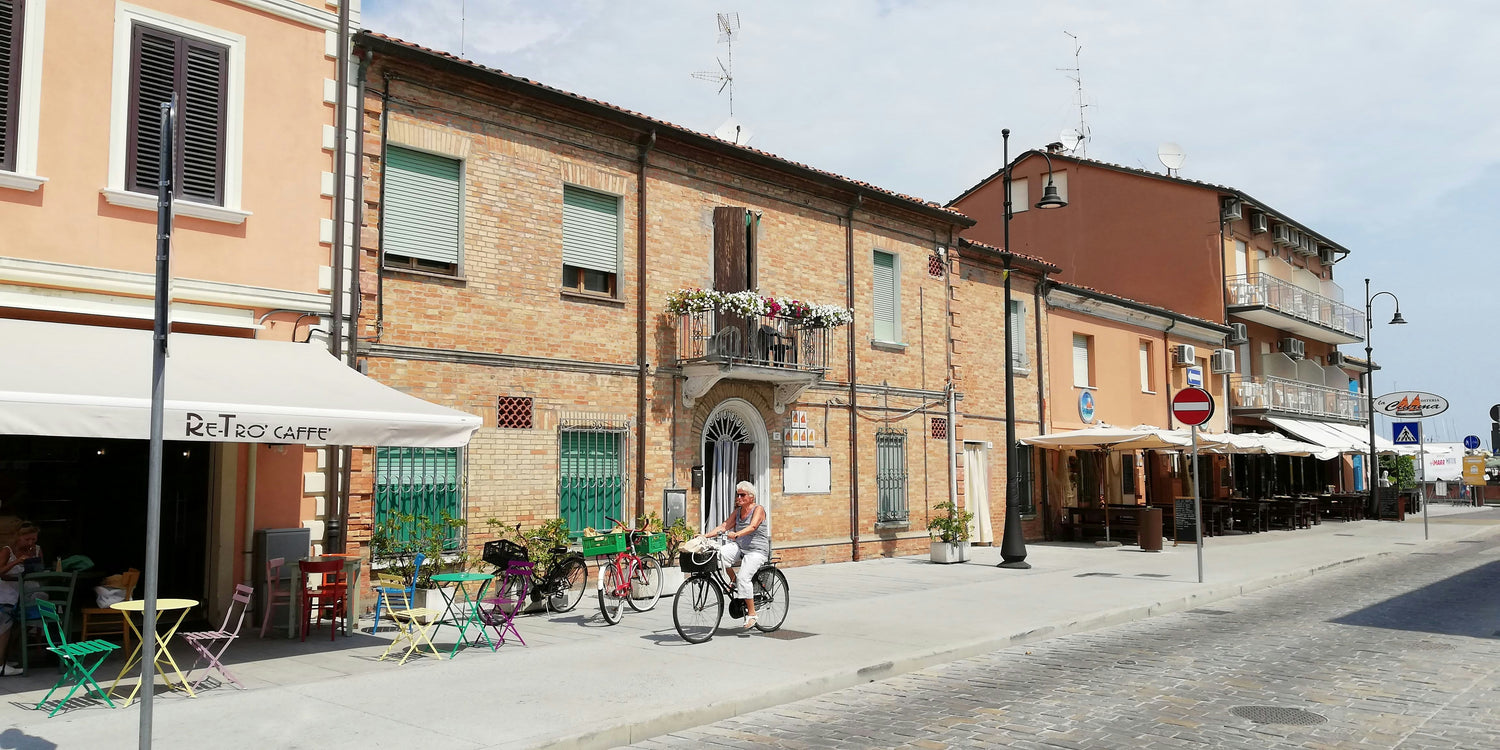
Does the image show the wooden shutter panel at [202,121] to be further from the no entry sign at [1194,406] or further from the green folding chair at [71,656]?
the no entry sign at [1194,406]

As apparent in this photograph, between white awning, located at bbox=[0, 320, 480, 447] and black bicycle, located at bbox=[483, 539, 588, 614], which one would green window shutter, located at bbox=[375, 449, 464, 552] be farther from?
white awning, located at bbox=[0, 320, 480, 447]

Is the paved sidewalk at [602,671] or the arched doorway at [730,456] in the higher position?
the arched doorway at [730,456]

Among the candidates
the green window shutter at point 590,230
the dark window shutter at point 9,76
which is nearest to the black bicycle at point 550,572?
A: the green window shutter at point 590,230

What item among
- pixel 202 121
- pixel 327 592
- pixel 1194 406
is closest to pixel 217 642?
pixel 327 592

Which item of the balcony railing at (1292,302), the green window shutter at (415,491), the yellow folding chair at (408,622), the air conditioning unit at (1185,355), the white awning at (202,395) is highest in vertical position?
the balcony railing at (1292,302)

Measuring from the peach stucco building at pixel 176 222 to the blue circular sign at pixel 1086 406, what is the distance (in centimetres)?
1884

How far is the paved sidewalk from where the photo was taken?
6.71 metres

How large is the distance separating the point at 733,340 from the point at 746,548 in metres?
5.48

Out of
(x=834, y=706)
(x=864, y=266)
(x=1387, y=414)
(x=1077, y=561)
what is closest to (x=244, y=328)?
(x=834, y=706)

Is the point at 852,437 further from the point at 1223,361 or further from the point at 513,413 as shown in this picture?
the point at 1223,361

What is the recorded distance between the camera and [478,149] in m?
13.5

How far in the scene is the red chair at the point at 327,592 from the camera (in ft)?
34.0

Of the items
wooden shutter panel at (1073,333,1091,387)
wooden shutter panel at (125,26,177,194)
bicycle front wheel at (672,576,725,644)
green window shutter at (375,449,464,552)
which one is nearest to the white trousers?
bicycle front wheel at (672,576,725,644)

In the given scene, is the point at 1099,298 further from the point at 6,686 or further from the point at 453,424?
the point at 6,686
